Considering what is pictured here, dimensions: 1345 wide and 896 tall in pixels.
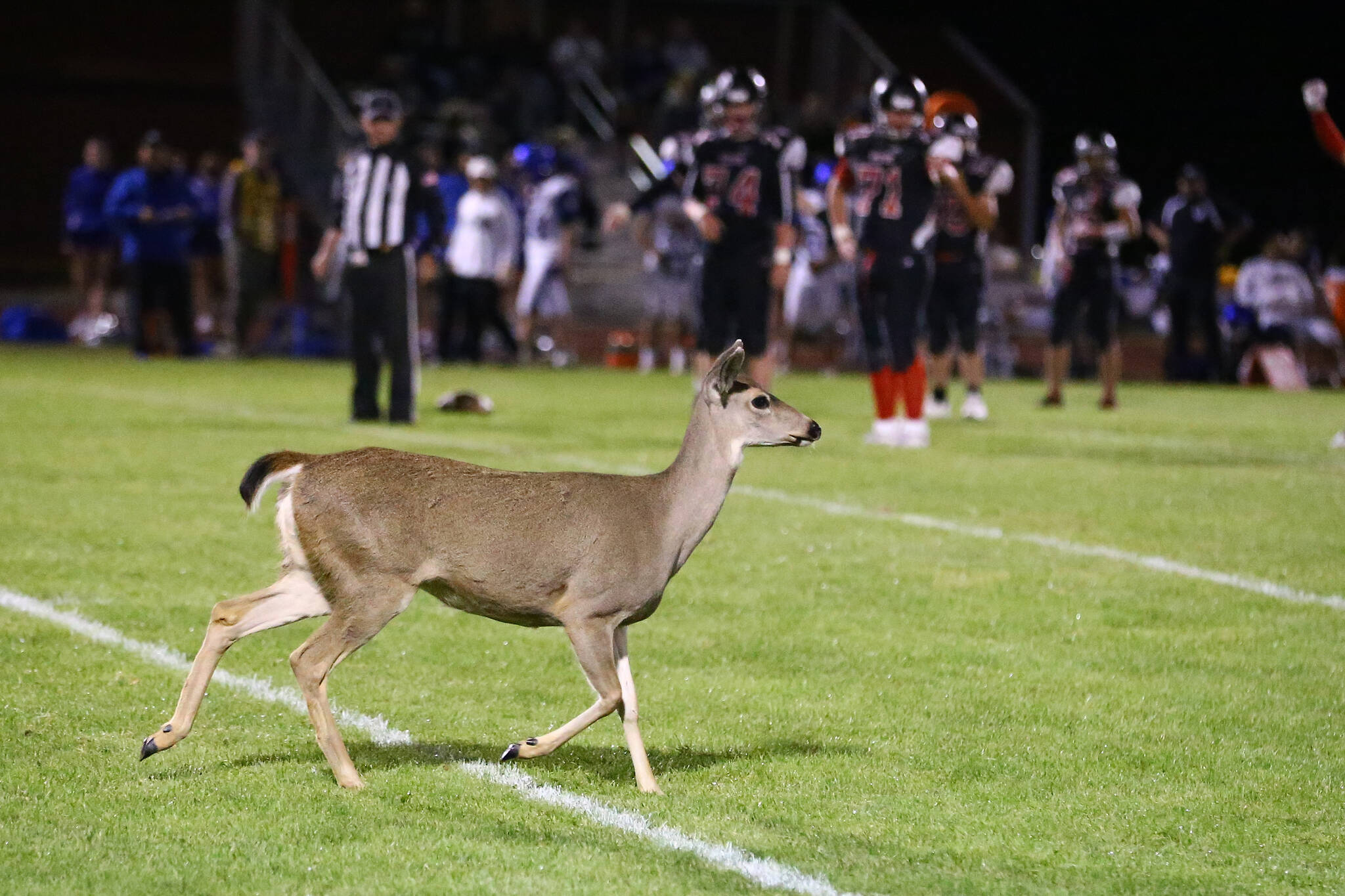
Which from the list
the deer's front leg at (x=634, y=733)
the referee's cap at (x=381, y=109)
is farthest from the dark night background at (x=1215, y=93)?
the deer's front leg at (x=634, y=733)

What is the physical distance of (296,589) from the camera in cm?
501

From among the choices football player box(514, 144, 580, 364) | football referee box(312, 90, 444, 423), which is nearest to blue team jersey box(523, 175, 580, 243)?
football player box(514, 144, 580, 364)

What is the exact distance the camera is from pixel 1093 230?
17891mm

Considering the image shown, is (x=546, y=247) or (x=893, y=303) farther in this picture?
(x=546, y=247)

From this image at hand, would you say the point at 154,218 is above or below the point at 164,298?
above

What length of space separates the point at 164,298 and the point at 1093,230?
11.6 meters

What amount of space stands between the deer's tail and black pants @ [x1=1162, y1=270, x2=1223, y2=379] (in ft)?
69.8

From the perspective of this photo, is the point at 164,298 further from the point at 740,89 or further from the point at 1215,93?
the point at 1215,93

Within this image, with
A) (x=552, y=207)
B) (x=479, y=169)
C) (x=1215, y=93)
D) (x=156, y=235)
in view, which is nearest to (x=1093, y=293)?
(x=479, y=169)

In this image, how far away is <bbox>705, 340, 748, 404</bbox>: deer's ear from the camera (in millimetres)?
5020

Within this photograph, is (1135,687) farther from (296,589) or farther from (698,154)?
(698,154)

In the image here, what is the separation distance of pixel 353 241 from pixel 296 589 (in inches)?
396

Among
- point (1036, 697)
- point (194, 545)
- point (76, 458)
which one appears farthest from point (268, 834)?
point (76, 458)

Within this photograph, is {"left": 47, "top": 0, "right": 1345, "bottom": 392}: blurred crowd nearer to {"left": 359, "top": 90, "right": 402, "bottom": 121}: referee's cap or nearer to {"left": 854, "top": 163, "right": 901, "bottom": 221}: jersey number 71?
{"left": 359, "top": 90, "right": 402, "bottom": 121}: referee's cap
